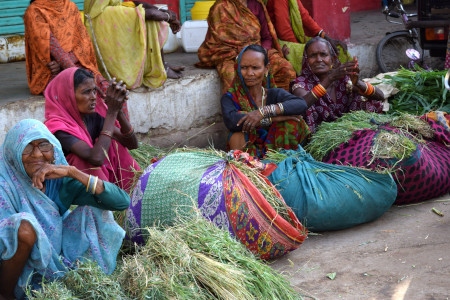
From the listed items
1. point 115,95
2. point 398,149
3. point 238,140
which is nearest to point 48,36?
point 115,95

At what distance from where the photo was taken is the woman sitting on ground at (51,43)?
19.1 feet

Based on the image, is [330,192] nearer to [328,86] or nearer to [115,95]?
[328,86]

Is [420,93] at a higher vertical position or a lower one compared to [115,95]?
lower

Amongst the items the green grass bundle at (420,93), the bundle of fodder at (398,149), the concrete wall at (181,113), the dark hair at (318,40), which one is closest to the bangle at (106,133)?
the concrete wall at (181,113)

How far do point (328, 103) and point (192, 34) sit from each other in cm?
218

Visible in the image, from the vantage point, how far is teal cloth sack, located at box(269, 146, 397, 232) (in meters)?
4.83

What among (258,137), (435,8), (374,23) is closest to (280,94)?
(258,137)

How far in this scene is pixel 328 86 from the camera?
5.96 meters

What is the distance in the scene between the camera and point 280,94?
18.7ft

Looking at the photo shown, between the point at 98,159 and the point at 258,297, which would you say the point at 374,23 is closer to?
the point at 98,159

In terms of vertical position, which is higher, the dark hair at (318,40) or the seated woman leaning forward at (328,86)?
the dark hair at (318,40)

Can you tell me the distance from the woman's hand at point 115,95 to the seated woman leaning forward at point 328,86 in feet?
5.82

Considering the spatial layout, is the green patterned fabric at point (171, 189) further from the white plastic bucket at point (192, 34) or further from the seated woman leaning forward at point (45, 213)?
the white plastic bucket at point (192, 34)

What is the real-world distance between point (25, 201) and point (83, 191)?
0.89 feet
